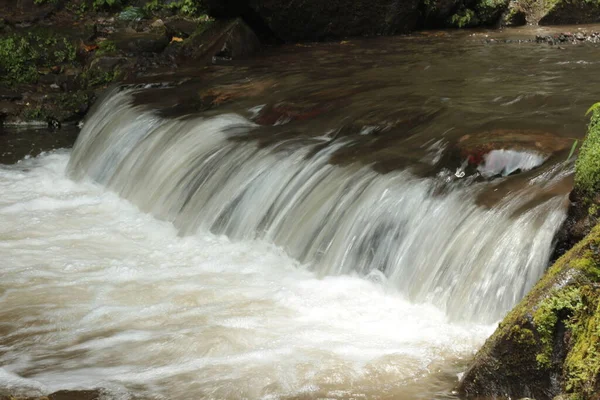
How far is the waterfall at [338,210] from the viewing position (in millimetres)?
4797

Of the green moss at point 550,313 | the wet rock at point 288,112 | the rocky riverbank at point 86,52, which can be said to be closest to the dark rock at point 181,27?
the rocky riverbank at point 86,52

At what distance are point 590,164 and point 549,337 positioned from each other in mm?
1126

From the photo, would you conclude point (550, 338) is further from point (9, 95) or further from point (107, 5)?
point (107, 5)

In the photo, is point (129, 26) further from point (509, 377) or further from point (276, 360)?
point (509, 377)

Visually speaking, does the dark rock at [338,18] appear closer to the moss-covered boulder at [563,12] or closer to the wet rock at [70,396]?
the moss-covered boulder at [563,12]

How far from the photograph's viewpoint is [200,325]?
503 centimetres

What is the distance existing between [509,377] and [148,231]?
14.7ft

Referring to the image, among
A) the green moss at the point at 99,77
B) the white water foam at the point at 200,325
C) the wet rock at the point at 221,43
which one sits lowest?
the white water foam at the point at 200,325

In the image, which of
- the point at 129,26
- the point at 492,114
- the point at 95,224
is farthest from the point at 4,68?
the point at 492,114

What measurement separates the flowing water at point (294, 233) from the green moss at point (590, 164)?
0.42 metres

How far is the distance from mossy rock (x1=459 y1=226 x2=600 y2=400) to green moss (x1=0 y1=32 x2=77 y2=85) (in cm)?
1077

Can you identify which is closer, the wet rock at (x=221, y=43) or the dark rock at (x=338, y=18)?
the wet rock at (x=221, y=43)

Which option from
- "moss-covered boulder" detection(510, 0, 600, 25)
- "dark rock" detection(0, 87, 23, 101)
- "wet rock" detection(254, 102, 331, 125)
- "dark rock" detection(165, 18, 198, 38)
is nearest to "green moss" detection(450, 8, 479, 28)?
"moss-covered boulder" detection(510, 0, 600, 25)

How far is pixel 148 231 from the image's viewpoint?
7441 millimetres
